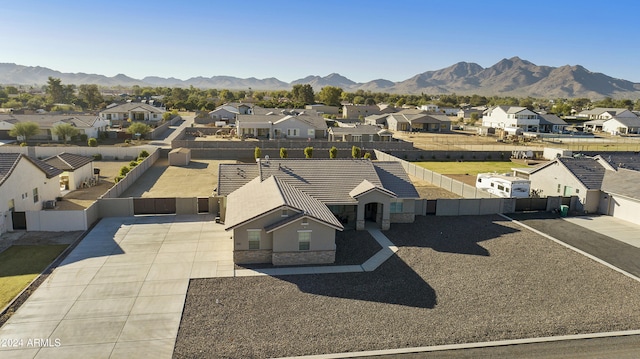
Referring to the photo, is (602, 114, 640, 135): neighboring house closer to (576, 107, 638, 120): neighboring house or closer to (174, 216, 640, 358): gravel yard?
(576, 107, 638, 120): neighboring house

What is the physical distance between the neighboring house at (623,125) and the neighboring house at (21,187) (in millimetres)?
115123

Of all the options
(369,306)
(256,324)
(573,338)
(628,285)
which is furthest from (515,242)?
(256,324)

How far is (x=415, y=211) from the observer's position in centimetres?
3048

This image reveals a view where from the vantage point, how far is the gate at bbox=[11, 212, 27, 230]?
25734 millimetres

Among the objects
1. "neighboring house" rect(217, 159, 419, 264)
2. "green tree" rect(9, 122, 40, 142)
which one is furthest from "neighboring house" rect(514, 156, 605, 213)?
"green tree" rect(9, 122, 40, 142)

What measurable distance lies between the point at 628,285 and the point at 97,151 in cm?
5427

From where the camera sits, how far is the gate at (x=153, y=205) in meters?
29.0

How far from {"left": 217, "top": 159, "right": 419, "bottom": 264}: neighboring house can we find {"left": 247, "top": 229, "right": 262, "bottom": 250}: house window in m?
0.05

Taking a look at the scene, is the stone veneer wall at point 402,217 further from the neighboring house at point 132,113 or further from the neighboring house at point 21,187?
the neighboring house at point 132,113

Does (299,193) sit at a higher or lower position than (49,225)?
higher

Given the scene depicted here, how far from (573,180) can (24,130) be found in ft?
229

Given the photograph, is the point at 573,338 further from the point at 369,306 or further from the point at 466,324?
the point at 369,306

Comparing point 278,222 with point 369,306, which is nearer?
point 369,306

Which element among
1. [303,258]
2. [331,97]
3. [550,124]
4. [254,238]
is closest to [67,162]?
[254,238]
